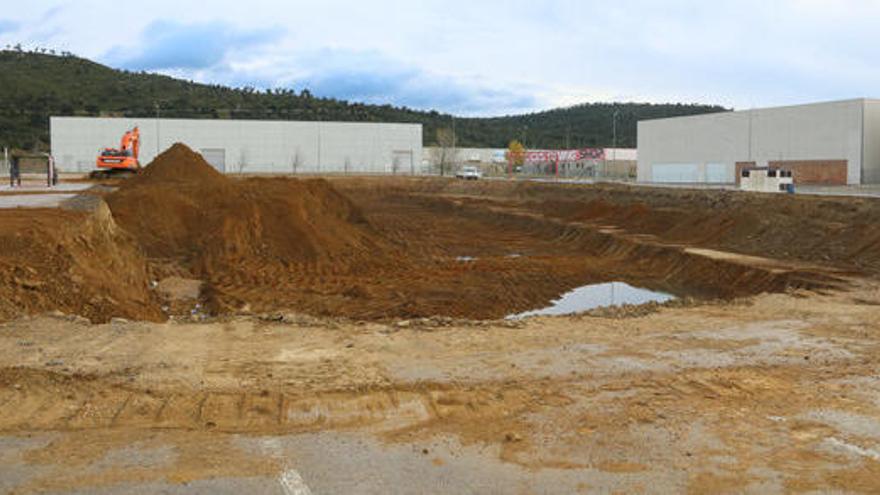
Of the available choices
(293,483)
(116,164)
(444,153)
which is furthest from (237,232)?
(444,153)

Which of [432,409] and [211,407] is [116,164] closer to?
[211,407]

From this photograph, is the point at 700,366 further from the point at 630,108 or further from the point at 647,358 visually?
the point at 630,108

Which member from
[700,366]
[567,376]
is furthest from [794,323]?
[567,376]

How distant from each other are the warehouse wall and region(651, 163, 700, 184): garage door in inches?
655

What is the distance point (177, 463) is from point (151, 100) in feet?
382

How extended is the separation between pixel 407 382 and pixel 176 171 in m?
26.2

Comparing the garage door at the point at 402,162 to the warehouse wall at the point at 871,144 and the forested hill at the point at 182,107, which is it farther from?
the warehouse wall at the point at 871,144

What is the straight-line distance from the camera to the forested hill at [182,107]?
4023 inches

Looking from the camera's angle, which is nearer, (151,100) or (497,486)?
(497,486)

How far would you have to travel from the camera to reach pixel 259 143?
298 feet

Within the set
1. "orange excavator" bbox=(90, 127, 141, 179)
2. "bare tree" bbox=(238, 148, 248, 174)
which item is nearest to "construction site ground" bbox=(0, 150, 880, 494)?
"orange excavator" bbox=(90, 127, 141, 179)

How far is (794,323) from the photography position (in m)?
12.4

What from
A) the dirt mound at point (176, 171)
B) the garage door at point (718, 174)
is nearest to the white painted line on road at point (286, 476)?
the dirt mound at point (176, 171)

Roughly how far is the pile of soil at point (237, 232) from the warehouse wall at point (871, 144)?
42.8 m
